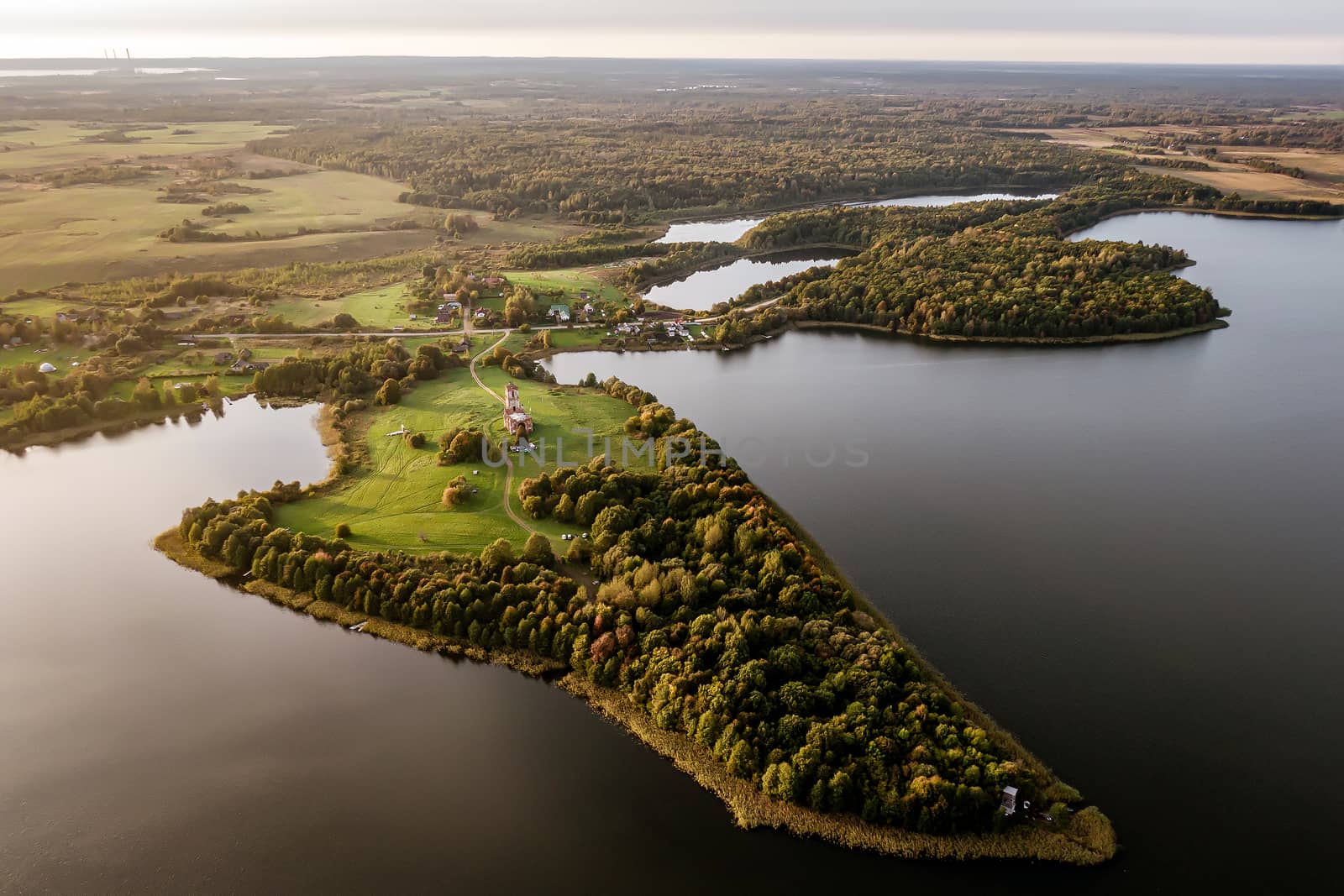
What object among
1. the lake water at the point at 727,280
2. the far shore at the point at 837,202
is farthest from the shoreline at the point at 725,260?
the far shore at the point at 837,202

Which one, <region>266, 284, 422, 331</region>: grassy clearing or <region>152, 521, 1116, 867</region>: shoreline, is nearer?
<region>152, 521, 1116, 867</region>: shoreline

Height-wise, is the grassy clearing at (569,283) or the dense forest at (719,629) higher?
the grassy clearing at (569,283)

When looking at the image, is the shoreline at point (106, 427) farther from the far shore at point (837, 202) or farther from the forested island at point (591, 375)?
the far shore at point (837, 202)

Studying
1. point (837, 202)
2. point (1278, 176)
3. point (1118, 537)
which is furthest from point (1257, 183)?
point (1118, 537)

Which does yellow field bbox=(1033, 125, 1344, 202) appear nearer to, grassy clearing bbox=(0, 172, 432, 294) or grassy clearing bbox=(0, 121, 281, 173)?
grassy clearing bbox=(0, 172, 432, 294)

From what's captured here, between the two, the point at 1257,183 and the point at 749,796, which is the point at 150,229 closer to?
the point at 749,796

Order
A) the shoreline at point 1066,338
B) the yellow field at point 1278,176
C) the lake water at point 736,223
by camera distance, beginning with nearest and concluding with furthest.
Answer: the shoreline at point 1066,338
the lake water at point 736,223
the yellow field at point 1278,176

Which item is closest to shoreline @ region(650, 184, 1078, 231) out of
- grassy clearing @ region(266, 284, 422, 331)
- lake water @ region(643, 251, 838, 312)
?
lake water @ region(643, 251, 838, 312)
